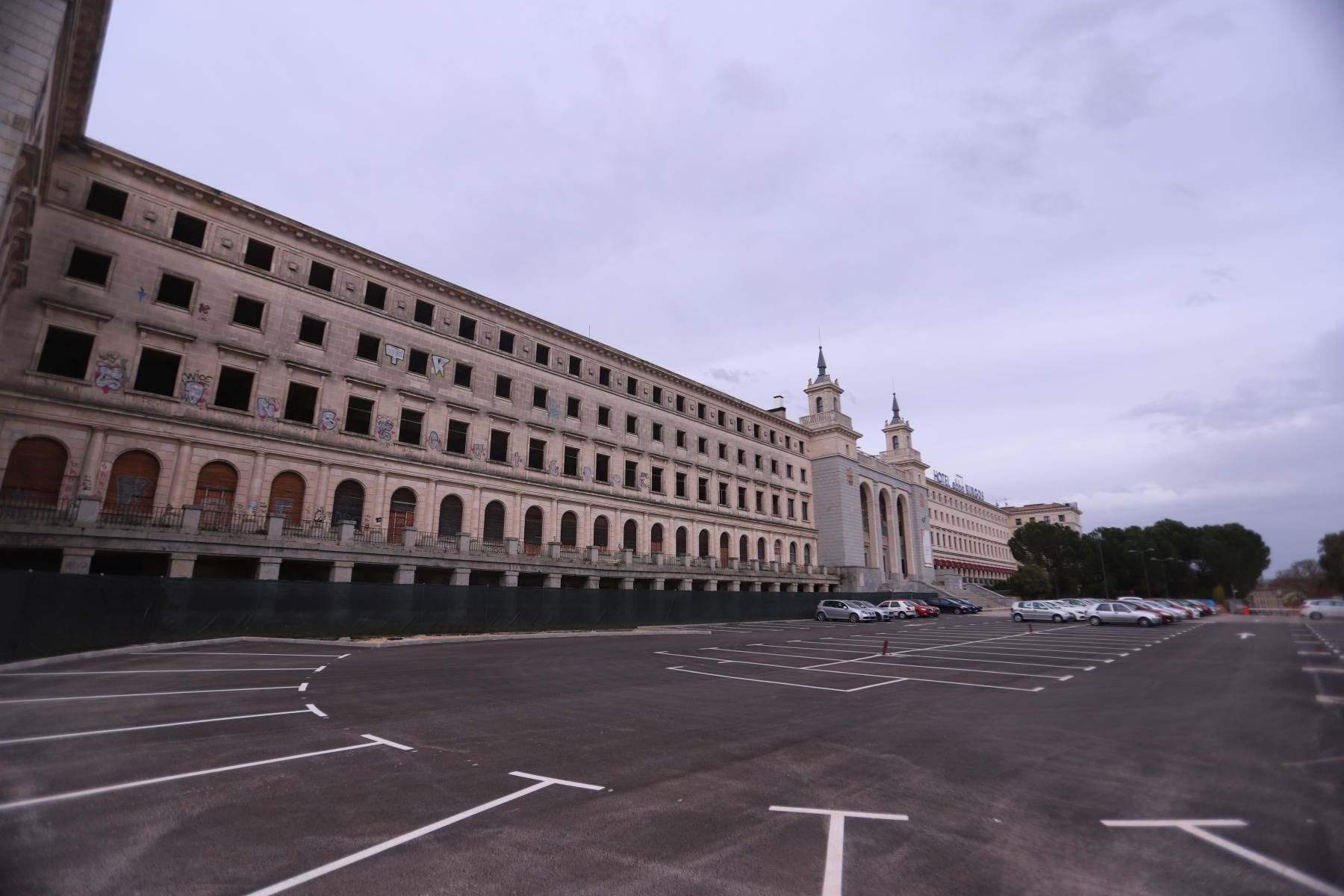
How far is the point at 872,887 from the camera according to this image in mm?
3896

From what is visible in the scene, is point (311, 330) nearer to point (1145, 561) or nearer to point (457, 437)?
point (457, 437)

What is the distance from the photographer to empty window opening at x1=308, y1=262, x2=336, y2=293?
31156 millimetres

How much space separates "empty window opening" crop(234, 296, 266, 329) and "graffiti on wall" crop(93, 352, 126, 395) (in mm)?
4831

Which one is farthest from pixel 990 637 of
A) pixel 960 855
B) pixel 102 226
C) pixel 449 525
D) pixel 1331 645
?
pixel 102 226

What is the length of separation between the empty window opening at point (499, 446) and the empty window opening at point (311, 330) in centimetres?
1031

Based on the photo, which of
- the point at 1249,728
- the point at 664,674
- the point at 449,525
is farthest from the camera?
the point at 449,525

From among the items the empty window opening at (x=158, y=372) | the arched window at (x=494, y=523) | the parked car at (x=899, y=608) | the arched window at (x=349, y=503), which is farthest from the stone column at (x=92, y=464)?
the parked car at (x=899, y=608)

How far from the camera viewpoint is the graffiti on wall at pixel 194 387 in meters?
26.2

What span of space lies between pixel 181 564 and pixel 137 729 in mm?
19813

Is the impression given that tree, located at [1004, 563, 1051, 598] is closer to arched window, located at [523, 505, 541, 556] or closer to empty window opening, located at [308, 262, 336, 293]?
arched window, located at [523, 505, 541, 556]

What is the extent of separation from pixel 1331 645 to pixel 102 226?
49120mm

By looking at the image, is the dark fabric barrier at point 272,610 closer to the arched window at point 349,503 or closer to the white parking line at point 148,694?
the arched window at point 349,503

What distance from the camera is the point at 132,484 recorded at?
80.4ft

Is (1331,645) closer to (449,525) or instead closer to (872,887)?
(872,887)
